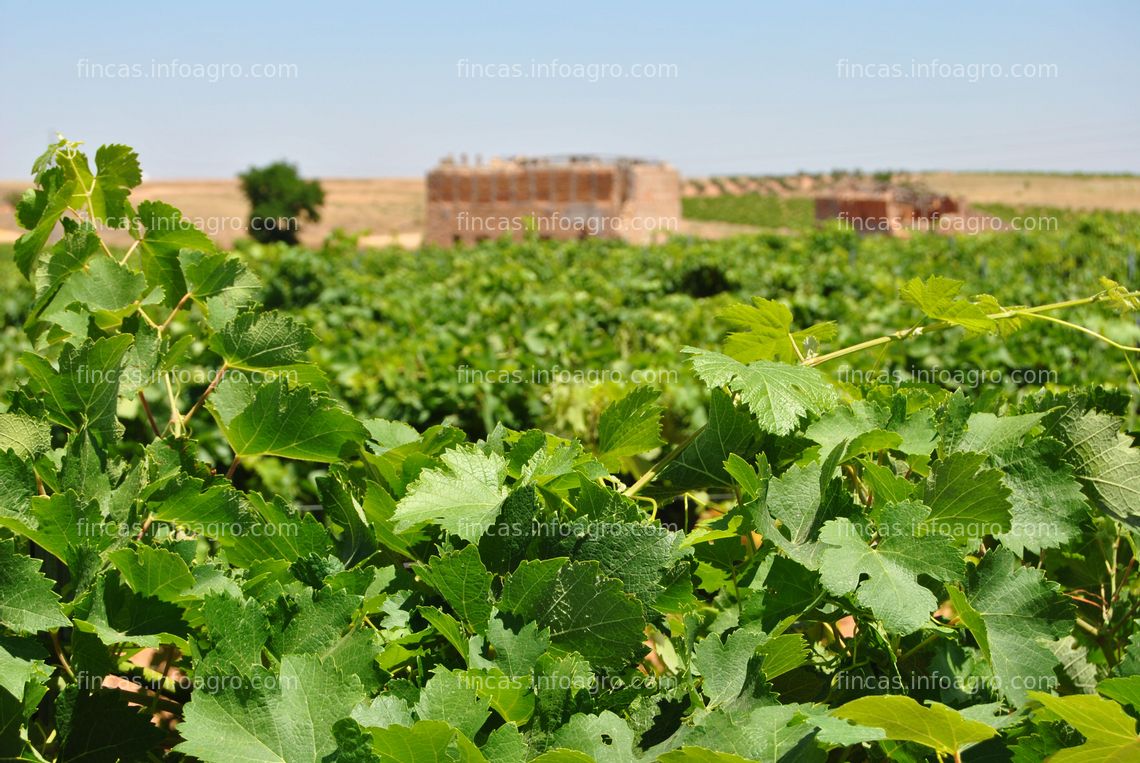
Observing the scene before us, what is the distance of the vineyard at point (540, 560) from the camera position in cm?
95

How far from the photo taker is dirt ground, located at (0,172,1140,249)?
73125mm

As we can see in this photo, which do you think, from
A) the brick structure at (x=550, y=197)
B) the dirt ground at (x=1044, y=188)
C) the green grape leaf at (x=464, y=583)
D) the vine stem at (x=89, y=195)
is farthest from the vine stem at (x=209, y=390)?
the dirt ground at (x=1044, y=188)

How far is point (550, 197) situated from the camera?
47156 millimetres

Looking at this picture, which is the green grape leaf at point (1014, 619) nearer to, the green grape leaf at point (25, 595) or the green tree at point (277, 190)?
the green grape leaf at point (25, 595)

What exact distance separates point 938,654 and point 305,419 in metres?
0.80

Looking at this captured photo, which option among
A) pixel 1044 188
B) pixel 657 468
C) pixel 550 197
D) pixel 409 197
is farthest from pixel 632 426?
pixel 409 197

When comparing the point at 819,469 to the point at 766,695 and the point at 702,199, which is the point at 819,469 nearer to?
the point at 766,695

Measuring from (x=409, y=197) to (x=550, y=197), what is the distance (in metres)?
52.0

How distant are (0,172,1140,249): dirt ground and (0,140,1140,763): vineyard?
2548 inches

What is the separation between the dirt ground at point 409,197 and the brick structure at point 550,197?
55.4ft

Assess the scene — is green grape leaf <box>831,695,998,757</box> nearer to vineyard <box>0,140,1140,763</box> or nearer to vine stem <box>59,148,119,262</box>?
vineyard <box>0,140,1140,763</box>

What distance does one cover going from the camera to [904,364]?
6332 mm

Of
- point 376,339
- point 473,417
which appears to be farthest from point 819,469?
point 376,339

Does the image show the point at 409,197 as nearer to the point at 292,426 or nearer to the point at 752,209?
the point at 752,209
